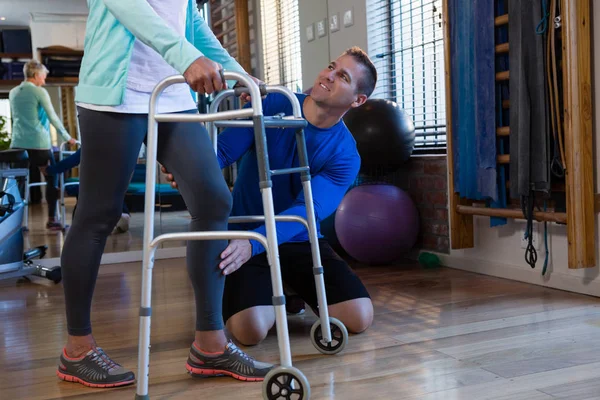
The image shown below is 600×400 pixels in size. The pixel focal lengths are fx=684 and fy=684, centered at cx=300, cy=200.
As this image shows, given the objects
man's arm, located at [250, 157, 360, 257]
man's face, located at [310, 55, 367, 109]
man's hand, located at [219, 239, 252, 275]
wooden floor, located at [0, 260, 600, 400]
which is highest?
man's face, located at [310, 55, 367, 109]

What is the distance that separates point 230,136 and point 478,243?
1611mm

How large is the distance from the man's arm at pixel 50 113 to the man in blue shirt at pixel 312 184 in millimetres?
1793

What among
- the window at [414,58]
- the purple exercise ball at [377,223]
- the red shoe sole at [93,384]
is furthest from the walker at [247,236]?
the window at [414,58]

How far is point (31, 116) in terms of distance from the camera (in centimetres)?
370

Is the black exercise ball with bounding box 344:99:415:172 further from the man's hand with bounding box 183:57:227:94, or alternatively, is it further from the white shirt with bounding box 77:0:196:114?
the man's hand with bounding box 183:57:227:94

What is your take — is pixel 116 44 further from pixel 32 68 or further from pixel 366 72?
pixel 32 68

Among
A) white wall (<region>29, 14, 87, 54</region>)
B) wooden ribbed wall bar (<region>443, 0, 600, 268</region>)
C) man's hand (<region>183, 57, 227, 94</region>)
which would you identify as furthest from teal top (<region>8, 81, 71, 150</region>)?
wooden ribbed wall bar (<region>443, 0, 600, 268</region>)

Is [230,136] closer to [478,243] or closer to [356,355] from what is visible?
[356,355]

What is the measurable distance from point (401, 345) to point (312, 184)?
1.96ft

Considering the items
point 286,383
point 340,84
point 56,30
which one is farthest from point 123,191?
point 56,30

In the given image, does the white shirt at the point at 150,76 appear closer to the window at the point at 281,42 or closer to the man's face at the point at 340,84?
the man's face at the point at 340,84

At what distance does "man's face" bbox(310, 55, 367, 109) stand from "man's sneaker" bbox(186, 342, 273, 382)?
0.91 metres

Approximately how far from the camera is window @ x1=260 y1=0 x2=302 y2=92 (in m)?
5.36

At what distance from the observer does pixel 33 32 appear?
12.5 feet
